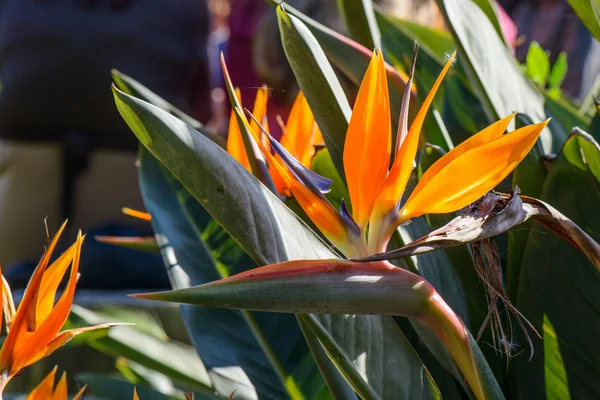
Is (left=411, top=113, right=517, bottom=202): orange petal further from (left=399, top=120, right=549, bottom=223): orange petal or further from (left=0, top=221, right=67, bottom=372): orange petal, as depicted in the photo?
(left=0, top=221, right=67, bottom=372): orange petal

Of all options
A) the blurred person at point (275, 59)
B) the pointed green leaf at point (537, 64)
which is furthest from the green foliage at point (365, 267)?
the blurred person at point (275, 59)

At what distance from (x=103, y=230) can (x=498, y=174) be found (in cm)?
105

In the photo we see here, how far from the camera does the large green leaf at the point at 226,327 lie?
0.40 metres

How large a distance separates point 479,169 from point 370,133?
4cm

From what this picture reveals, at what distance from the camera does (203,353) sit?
393 millimetres

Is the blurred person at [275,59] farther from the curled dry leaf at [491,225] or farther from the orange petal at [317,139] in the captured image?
the curled dry leaf at [491,225]

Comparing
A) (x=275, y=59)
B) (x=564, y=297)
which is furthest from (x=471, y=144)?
(x=275, y=59)

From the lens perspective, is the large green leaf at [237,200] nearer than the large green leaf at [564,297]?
Yes

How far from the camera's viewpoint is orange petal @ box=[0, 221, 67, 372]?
268mm

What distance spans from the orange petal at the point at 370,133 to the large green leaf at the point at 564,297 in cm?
11

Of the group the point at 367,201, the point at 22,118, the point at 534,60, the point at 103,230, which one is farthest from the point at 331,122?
the point at 22,118

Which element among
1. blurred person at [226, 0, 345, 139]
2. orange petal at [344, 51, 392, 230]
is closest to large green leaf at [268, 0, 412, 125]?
orange petal at [344, 51, 392, 230]

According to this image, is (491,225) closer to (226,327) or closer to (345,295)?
(345,295)

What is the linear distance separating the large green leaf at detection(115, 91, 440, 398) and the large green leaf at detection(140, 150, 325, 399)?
0.10m
